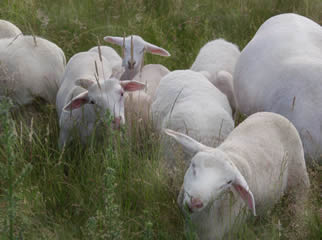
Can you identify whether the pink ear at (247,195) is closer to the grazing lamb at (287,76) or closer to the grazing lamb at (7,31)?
the grazing lamb at (287,76)

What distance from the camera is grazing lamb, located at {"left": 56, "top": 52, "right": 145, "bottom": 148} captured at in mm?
4238

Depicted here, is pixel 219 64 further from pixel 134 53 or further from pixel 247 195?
pixel 247 195

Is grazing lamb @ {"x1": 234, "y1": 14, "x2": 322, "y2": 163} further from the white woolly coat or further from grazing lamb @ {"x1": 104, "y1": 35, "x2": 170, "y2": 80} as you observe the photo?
grazing lamb @ {"x1": 104, "y1": 35, "x2": 170, "y2": 80}

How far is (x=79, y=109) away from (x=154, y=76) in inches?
42.4

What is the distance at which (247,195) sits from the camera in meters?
3.04

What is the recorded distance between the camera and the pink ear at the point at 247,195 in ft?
9.93

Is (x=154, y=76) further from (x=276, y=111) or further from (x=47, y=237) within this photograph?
(x=47, y=237)

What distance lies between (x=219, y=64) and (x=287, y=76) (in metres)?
1.33

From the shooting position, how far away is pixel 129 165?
3.61 metres

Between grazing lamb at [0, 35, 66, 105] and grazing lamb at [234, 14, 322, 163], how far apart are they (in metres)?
1.74

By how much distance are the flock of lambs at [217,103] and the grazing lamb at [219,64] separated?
0.01 meters

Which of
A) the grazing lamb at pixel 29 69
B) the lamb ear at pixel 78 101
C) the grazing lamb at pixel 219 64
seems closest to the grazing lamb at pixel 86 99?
the lamb ear at pixel 78 101

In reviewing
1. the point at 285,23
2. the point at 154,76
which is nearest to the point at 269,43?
the point at 285,23

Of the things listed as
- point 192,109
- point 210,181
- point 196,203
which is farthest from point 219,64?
point 196,203
